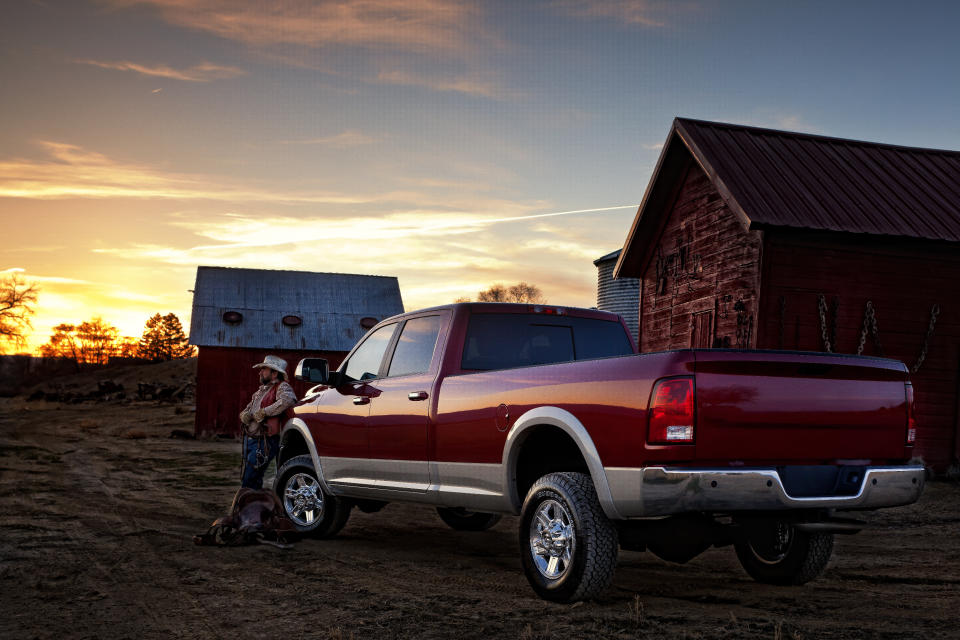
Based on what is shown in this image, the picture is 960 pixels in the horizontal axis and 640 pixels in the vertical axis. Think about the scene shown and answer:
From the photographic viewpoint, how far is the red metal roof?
635 inches

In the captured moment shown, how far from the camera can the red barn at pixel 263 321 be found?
35.6 meters

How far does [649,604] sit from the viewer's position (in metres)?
5.91

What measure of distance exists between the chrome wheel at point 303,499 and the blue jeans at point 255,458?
0.96 metres

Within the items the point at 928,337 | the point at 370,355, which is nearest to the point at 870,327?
the point at 928,337

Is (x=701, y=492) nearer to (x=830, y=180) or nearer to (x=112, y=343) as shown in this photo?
(x=830, y=180)

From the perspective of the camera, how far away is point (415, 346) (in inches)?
310

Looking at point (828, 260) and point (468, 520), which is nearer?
point (468, 520)

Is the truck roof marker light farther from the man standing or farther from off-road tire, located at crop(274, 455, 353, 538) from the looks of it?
the man standing

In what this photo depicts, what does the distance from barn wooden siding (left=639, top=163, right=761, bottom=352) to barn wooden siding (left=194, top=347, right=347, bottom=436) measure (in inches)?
741

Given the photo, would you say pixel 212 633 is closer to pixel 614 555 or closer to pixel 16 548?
pixel 614 555

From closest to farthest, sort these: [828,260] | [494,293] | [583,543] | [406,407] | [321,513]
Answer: [583,543]
[406,407]
[321,513]
[828,260]
[494,293]

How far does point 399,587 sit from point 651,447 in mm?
2354

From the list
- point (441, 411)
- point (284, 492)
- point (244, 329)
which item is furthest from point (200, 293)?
point (441, 411)

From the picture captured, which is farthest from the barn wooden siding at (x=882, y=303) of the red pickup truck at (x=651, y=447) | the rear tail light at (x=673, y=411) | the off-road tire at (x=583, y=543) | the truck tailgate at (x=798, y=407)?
the rear tail light at (x=673, y=411)
